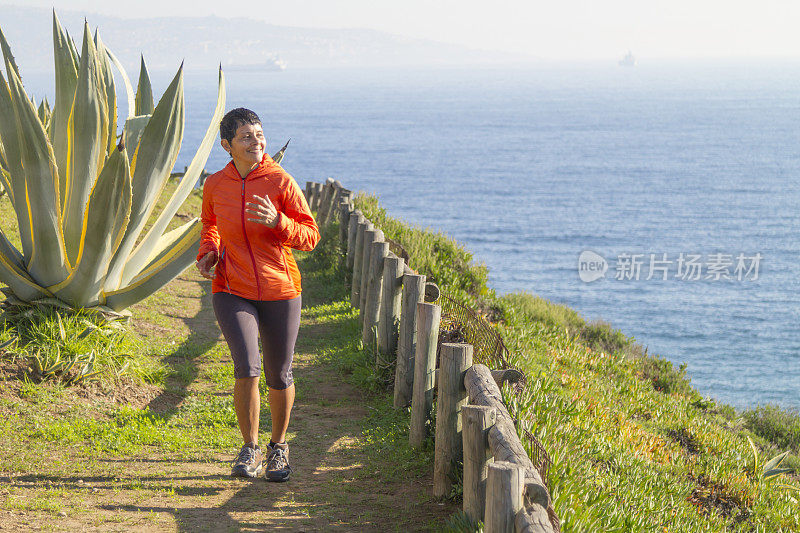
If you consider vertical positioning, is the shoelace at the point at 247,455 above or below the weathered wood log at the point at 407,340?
below

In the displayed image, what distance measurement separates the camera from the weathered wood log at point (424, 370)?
535 cm

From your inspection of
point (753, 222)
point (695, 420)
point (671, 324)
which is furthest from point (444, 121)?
point (695, 420)

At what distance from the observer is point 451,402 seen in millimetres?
4688

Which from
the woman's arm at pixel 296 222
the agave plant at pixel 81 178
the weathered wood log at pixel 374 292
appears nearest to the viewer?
the woman's arm at pixel 296 222

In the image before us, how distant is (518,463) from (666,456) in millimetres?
4583

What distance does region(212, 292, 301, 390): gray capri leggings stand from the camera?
4531mm

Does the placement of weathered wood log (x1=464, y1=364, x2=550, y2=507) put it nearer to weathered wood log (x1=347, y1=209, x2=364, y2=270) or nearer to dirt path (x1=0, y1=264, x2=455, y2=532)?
dirt path (x1=0, y1=264, x2=455, y2=532)

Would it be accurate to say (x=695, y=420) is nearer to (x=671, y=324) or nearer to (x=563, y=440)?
(x=563, y=440)

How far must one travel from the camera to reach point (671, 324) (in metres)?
33.3

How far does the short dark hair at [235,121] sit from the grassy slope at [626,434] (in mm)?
2384

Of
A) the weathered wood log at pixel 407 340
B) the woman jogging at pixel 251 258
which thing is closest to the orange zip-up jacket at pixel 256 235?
the woman jogging at pixel 251 258

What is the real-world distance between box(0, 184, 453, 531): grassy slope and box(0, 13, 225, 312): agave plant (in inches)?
24.4

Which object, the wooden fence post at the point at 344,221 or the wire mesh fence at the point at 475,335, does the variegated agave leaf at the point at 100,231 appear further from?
the wooden fence post at the point at 344,221

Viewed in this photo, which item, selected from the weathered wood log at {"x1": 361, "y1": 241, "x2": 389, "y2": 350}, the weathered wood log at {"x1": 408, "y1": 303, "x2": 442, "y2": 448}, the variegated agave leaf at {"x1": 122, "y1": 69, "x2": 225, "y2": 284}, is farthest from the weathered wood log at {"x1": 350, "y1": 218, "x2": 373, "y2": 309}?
the weathered wood log at {"x1": 408, "y1": 303, "x2": 442, "y2": 448}
